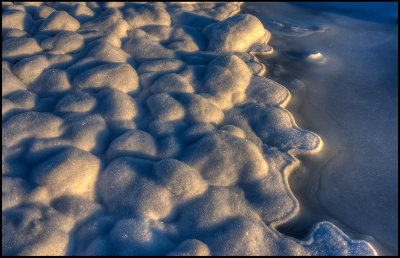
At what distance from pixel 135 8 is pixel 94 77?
1.59 m

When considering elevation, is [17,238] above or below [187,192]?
below

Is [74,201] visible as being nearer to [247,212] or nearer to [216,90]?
[247,212]

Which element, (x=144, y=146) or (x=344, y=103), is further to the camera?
(x=344, y=103)

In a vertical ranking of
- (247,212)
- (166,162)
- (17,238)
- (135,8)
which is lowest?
(17,238)

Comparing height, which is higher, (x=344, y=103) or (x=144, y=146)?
(x=344, y=103)

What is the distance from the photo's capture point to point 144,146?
7.08 ft

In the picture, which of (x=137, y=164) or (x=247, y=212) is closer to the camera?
(x=247, y=212)

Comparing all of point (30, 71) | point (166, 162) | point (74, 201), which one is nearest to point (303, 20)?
point (166, 162)

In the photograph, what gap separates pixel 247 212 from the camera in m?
1.88

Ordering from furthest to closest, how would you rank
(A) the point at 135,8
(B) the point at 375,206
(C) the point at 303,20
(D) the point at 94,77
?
(C) the point at 303,20
(A) the point at 135,8
(D) the point at 94,77
(B) the point at 375,206

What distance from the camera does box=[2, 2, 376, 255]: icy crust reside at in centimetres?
174

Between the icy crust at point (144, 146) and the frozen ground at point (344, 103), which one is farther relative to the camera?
the frozen ground at point (344, 103)

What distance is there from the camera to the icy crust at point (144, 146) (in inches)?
68.4

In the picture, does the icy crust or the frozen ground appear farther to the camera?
the frozen ground
